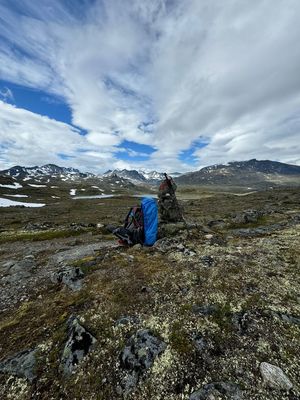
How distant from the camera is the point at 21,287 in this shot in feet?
35.4

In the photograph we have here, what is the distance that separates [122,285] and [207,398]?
526 centimetres

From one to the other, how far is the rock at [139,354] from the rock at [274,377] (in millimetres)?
2474

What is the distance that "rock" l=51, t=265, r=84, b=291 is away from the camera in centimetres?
997

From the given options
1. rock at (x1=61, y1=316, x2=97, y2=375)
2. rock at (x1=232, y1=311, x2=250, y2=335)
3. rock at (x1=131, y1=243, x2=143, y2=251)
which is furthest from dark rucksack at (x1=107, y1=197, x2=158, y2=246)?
rock at (x1=232, y1=311, x2=250, y2=335)

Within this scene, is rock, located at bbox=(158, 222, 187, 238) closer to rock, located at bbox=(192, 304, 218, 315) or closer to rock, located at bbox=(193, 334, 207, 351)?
rock, located at bbox=(192, 304, 218, 315)

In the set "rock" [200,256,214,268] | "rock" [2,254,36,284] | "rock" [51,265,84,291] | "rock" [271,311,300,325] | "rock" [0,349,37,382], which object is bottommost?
"rock" [2,254,36,284]

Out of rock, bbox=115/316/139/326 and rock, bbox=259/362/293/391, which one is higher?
rock, bbox=259/362/293/391

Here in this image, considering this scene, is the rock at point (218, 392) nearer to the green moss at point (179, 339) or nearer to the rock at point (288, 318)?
the green moss at point (179, 339)

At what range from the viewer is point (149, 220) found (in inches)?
618

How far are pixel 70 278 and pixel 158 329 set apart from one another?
557 cm

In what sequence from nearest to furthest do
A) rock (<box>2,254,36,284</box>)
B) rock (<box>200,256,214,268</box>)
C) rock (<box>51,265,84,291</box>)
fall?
rock (<box>51,265,84,291</box>), rock (<box>200,256,214,268</box>), rock (<box>2,254,36,284</box>)

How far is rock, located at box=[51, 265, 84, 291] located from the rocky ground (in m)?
0.05

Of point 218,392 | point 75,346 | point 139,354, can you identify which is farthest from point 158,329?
point 75,346

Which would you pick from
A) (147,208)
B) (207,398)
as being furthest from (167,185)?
(207,398)
